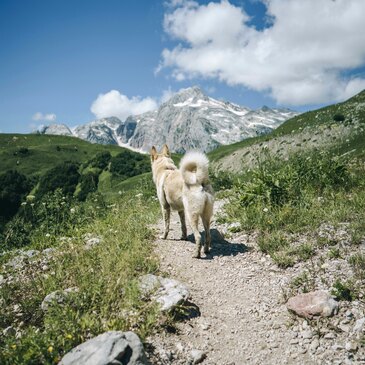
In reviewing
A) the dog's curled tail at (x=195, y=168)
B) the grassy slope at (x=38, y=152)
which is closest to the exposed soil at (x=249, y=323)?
the dog's curled tail at (x=195, y=168)

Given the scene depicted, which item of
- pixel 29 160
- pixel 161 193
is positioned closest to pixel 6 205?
pixel 29 160

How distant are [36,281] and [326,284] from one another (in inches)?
209

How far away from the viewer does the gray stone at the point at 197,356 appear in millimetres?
4602

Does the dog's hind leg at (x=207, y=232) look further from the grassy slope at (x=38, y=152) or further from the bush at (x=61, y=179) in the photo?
the grassy slope at (x=38, y=152)

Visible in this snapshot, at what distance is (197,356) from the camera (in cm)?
464

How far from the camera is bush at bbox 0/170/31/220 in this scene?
63.2 meters

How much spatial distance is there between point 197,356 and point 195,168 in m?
3.89

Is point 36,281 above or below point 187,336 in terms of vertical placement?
above

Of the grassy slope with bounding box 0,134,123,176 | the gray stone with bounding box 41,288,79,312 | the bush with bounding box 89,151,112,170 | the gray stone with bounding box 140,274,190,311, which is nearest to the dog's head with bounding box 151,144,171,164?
the gray stone with bounding box 140,274,190,311

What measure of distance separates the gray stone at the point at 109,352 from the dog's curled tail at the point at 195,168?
3.83 m

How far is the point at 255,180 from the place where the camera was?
10258 millimetres

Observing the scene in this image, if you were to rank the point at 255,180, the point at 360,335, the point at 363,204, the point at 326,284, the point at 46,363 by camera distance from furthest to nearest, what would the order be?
the point at 255,180 → the point at 363,204 → the point at 326,284 → the point at 360,335 → the point at 46,363

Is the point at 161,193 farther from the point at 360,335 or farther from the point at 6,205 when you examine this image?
the point at 6,205

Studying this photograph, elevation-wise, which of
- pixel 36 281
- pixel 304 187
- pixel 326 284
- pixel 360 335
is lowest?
pixel 360 335
